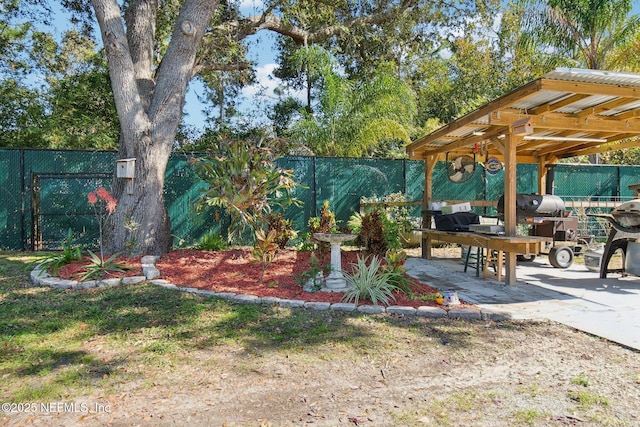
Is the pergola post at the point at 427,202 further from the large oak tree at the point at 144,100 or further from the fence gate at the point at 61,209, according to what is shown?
the fence gate at the point at 61,209

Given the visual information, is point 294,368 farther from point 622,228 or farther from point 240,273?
point 622,228

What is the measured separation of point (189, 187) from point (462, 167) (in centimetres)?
542

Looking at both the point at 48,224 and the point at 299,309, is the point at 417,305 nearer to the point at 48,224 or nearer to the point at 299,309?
the point at 299,309

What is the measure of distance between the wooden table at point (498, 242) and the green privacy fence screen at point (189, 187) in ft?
8.55

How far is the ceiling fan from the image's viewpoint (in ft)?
26.2

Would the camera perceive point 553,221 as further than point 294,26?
No

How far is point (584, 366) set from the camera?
2943 millimetres

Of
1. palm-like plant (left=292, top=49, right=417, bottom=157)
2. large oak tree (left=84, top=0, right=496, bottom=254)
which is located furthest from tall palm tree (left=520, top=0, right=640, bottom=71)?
large oak tree (left=84, top=0, right=496, bottom=254)

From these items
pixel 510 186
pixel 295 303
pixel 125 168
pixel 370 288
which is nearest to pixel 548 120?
pixel 510 186

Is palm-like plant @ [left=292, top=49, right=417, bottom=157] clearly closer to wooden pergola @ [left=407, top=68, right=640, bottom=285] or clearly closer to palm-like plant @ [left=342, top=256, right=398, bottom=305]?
wooden pergola @ [left=407, top=68, right=640, bottom=285]

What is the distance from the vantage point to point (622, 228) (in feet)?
17.9

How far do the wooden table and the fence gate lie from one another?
252 inches

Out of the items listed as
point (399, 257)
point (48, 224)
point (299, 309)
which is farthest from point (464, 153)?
point (48, 224)

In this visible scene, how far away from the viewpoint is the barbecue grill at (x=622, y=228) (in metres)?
5.30
